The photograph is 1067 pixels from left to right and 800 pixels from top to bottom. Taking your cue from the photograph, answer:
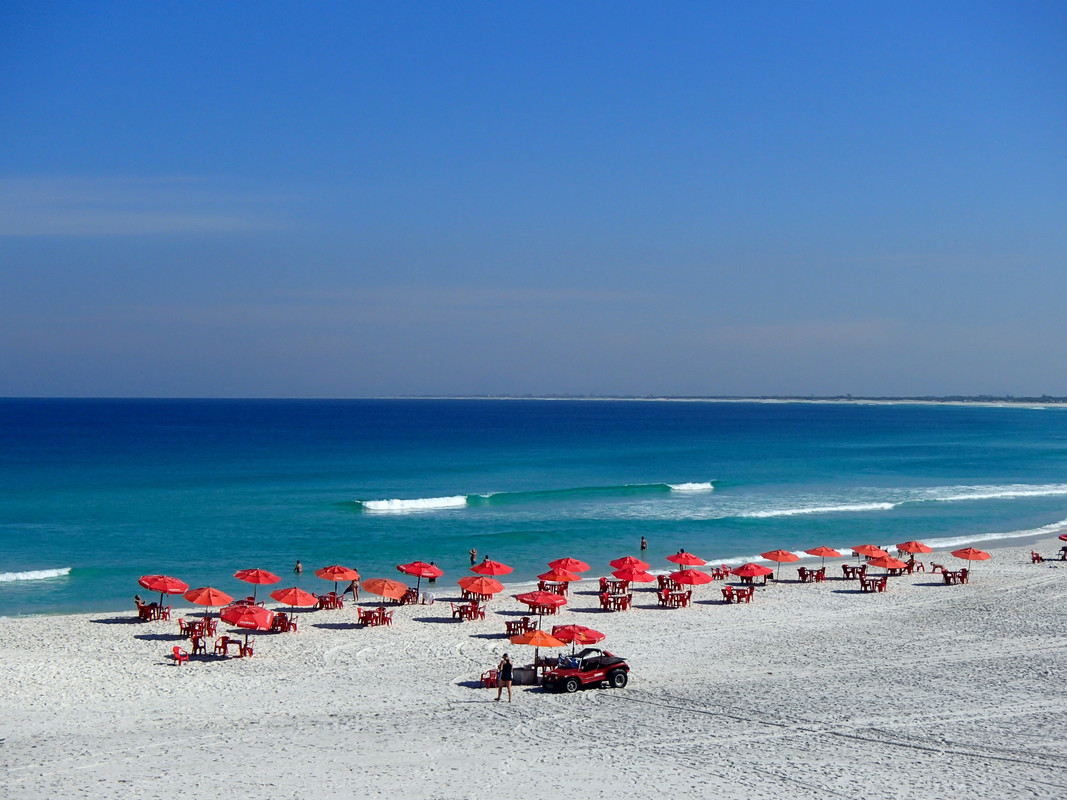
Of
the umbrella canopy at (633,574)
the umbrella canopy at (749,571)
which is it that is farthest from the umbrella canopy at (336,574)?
the umbrella canopy at (749,571)

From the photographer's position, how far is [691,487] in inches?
2274

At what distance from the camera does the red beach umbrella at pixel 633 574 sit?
1064 inches

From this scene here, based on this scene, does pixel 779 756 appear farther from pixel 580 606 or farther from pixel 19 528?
pixel 19 528

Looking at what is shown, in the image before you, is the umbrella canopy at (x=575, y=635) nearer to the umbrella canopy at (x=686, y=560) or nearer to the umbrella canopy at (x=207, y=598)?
the umbrella canopy at (x=207, y=598)

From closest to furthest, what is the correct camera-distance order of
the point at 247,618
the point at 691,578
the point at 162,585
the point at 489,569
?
the point at 247,618, the point at 162,585, the point at 691,578, the point at 489,569

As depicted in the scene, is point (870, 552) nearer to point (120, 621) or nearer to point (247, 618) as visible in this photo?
point (247, 618)

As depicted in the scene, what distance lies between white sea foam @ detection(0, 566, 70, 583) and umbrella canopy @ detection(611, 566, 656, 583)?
19.3m

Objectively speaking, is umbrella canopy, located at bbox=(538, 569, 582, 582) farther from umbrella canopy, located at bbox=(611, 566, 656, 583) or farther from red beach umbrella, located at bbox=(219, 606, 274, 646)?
red beach umbrella, located at bbox=(219, 606, 274, 646)

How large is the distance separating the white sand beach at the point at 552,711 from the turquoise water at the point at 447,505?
796 centimetres

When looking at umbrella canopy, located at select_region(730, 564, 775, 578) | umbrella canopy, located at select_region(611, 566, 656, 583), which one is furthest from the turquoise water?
umbrella canopy, located at select_region(730, 564, 775, 578)

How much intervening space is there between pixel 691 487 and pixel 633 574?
31.4 m

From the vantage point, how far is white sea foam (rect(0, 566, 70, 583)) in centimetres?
2992

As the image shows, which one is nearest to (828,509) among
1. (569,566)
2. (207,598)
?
(569,566)

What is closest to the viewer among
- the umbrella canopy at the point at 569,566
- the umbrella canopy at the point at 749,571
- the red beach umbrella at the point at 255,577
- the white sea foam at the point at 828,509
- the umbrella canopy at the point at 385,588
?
the umbrella canopy at the point at 385,588
